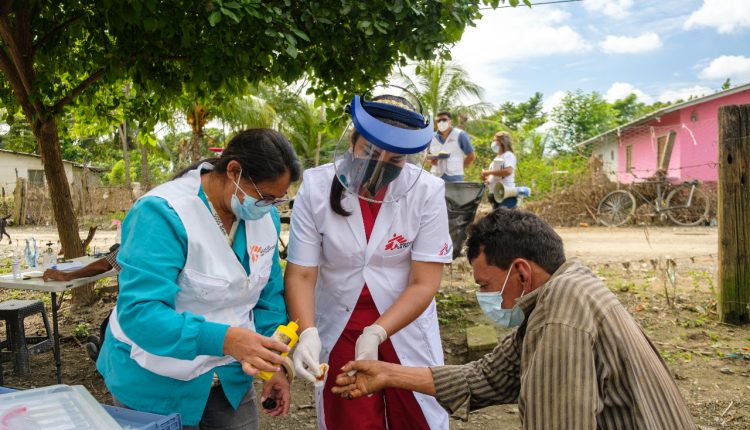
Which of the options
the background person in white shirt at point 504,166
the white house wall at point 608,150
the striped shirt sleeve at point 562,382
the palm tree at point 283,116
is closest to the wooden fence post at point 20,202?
the palm tree at point 283,116

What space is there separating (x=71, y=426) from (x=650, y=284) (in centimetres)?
670

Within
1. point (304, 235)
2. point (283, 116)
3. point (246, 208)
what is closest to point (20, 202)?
point (283, 116)

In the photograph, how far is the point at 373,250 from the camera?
2.22m

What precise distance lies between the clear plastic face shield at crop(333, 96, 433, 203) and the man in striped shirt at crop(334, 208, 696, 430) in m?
0.39

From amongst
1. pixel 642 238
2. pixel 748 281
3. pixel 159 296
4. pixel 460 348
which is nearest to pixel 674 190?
pixel 642 238

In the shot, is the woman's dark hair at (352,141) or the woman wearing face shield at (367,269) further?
the woman wearing face shield at (367,269)

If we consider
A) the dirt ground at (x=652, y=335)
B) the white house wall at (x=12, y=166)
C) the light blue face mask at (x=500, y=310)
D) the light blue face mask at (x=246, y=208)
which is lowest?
the dirt ground at (x=652, y=335)

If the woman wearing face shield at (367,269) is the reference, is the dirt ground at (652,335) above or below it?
below

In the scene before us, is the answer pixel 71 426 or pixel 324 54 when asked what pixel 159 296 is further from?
pixel 324 54

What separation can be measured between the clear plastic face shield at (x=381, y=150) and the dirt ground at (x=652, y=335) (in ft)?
7.60

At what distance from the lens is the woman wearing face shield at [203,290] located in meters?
1.73

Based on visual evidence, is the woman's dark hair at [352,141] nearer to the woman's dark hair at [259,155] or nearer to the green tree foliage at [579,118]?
the woman's dark hair at [259,155]

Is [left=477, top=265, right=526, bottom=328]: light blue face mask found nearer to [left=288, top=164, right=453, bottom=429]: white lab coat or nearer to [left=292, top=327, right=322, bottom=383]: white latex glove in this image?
[left=288, top=164, right=453, bottom=429]: white lab coat

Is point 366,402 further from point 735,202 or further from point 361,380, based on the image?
Result: point 735,202
